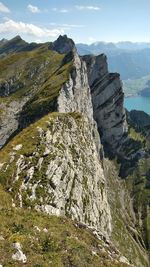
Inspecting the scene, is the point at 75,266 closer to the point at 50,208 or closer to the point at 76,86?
the point at 50,208

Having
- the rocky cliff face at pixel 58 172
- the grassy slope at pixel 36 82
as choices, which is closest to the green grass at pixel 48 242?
the rocky cliff face at pixel 58 172

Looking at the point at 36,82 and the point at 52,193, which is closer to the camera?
the point at 52,193

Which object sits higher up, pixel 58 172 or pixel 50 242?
pixel 50 242

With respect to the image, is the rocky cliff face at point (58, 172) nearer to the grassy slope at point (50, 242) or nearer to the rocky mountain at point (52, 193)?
the rocky mountain at point (52, 193)

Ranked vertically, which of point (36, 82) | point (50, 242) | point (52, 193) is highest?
point (50, 242)

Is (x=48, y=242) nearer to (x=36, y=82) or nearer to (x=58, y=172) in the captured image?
(x=58, y=172)

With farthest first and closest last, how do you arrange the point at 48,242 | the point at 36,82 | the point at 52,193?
the point at 36,82 < the point at 52,193 < the point at 48,242

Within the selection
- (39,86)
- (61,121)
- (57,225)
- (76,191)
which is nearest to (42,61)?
(39,86)

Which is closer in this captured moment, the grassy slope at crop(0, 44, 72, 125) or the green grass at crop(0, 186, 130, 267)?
the green grass at crop(0, 186, 130, 267)

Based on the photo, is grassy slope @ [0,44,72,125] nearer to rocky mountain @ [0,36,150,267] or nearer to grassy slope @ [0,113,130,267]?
rocky mountain @ [0,36,150,267]

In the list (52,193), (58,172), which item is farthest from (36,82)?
(52,193)

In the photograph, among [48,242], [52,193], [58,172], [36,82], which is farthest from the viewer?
[36,82]

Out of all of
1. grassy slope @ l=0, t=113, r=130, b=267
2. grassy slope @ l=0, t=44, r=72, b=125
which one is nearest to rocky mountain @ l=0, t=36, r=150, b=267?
grassy slope @ l=0, t=113, r=130, b=267
